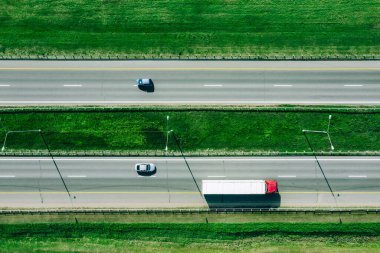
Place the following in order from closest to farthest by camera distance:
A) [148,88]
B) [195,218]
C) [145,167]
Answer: [145,167] → [195,218] → [148,88]

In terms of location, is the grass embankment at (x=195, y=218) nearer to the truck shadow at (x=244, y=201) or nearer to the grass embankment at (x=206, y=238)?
the grass embankment at (x=206, y=238)

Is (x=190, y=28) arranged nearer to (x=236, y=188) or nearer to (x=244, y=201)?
(x=236, y=188)

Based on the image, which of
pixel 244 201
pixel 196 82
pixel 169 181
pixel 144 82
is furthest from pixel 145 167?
pixel 244 201

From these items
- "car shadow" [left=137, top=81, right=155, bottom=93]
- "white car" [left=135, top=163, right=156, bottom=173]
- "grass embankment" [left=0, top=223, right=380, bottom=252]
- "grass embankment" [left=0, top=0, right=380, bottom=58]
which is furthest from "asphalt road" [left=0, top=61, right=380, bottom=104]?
"grass embankment" [left=0, top=223, right=380, bottom=252]

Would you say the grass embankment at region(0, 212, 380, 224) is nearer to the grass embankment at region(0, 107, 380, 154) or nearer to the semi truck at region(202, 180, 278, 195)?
the semi truck at region(202, 180, 278, 195)

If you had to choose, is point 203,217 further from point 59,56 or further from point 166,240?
point 59,56

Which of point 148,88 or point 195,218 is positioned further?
point 148,88

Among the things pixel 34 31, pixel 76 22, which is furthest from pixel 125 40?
pixel 34 31
